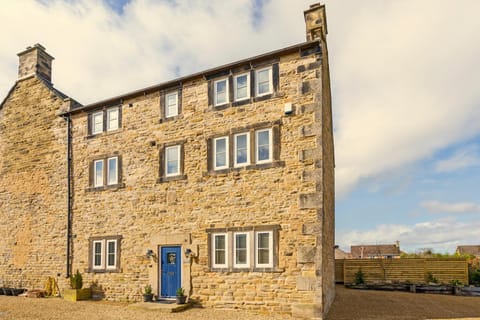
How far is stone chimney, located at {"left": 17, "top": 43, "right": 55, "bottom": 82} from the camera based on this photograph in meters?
18.5

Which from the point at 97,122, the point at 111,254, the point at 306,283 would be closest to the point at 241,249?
the point at 306,283

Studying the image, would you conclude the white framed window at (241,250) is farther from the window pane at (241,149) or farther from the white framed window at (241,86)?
the white framed window at (241,86)

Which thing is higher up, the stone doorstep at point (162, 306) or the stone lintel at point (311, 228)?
the stone lintel at point (311, 228)

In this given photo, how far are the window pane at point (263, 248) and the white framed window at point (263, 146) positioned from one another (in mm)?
2415

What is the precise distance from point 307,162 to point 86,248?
970cm

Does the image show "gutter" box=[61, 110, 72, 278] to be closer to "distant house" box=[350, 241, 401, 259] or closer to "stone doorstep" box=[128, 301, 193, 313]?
"stone doorstep" box=[128, 301, 193, 313]

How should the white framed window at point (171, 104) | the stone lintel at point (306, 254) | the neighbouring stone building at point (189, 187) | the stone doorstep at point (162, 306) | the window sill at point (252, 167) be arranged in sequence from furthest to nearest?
the white framed window at point (171, 104) → the window sill at point (252, 167) → the stone doorstep at point (162, 306) → the neighbouring stone building at point (189, 187) → the stone lintel at point (306, 254)

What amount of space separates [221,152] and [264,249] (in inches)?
142

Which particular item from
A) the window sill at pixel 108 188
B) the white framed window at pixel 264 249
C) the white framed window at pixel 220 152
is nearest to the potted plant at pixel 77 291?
the window sill at pixel 108 188

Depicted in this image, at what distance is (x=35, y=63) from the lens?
60.3 ft

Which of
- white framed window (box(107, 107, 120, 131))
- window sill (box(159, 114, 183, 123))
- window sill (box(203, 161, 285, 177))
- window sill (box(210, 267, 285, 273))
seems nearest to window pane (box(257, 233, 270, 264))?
window sill (box(210, 267, 285, 273))

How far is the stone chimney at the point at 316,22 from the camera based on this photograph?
13133 mm

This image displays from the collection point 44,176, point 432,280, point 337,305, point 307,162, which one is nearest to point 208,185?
point 307,162

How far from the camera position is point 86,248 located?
1562 cm
